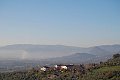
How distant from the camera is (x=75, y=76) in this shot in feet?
103

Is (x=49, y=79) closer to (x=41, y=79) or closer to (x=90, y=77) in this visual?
(x=41, y=79)

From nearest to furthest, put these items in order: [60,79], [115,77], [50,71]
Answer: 1. [115,77]
2. [60,79]
3. [50,71]

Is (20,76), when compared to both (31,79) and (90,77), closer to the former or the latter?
(31,79)

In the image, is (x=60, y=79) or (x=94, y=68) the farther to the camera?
(x=94, y=68)

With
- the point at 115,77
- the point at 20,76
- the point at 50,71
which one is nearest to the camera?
the point at 115,77

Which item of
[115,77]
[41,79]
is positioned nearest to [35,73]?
[41,79]

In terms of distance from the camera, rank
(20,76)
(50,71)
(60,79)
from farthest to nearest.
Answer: (50,71), (20,76), (60,79)

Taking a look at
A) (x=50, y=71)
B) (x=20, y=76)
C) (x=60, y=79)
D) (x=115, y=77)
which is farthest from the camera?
(x=50, y=71)

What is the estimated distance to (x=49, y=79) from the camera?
3084cm

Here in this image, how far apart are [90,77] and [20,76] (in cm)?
865

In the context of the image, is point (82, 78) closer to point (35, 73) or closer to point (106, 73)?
point (106, 73)

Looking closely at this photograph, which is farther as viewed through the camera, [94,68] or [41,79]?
[94,68]

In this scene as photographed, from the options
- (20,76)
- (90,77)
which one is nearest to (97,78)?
(90,77)

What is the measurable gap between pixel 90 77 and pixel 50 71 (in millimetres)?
9251
